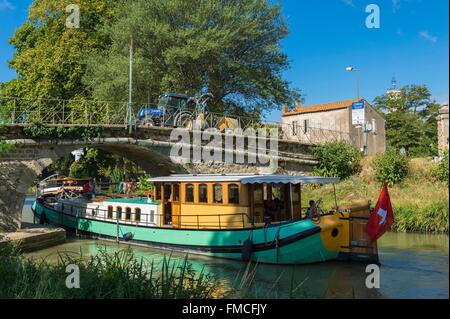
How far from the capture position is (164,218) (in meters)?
16.5

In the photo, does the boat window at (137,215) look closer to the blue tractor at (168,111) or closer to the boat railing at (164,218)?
the boat railing at (164,218)

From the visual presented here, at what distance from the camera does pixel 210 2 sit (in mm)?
26125

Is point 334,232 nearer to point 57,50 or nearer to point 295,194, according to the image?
point 295,194

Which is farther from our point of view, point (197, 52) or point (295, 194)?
point (197, 52)

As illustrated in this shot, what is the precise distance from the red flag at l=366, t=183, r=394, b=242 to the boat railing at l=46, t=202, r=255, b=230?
3.48 meters

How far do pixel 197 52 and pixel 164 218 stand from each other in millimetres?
11528

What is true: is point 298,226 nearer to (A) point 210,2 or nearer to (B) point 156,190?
(B) point 156,190

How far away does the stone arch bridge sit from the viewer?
60.4 ft

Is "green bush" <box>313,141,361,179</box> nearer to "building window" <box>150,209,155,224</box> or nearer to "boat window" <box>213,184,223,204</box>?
"building window" <box>150,209,155,224</box>

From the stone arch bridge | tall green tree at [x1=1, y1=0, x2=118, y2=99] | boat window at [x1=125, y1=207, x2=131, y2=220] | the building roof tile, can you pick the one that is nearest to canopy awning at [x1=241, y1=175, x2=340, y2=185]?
boat window at [x1=125, y1=207, x2=131, y2=220]

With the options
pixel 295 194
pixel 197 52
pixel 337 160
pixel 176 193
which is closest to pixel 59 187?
pixel 197 52

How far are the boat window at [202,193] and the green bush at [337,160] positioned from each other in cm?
1290

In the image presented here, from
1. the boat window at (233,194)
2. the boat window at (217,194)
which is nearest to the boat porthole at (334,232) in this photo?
the boat window at (233,194)
